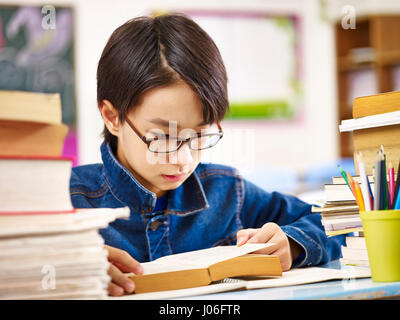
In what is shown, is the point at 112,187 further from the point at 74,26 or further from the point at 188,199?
the point at 74,26

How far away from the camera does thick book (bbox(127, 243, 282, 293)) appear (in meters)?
0.78

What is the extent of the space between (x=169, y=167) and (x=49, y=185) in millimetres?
426

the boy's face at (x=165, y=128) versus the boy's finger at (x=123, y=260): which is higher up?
the boy's face at (x=165, y=128)

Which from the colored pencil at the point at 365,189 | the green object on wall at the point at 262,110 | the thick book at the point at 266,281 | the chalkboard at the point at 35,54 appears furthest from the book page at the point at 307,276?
the green object on wall at the point at 262,110

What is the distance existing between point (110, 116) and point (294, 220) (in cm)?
46

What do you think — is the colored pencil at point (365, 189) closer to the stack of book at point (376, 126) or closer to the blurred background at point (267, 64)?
the stack of book at point (376, 126)

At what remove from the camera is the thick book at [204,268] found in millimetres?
776

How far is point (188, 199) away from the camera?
1229mm

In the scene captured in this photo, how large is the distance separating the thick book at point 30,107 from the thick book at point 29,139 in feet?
0.05

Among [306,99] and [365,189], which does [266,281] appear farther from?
[306,99]

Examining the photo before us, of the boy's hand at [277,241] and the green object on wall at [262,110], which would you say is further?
the green object on wall at [262,110]

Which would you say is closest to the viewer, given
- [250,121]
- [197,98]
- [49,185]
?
[49,185]

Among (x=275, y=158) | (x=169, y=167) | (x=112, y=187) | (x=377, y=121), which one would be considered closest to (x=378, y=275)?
(x=377, y=121)

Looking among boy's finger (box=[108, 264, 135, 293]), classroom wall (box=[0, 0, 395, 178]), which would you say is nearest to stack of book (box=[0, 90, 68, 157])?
boy's finger (box=[108, 264, 135, 293])
